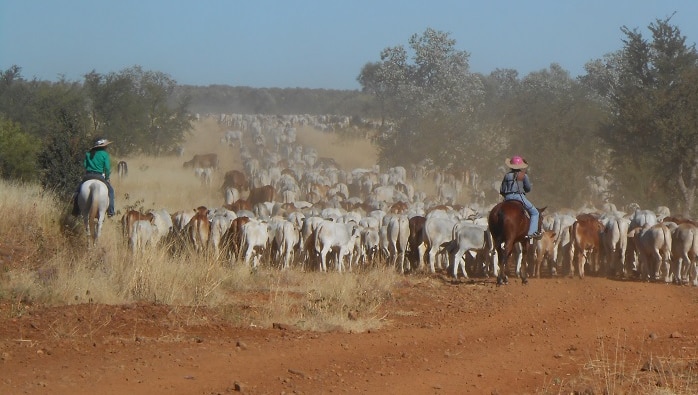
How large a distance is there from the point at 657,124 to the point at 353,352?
23931mm

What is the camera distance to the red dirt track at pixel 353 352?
9.20m

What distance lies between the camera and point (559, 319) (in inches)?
529

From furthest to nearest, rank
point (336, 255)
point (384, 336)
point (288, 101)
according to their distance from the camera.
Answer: point (288, 101) → point (336, 255) → point (384, 336)

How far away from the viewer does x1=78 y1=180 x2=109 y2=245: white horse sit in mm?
16422

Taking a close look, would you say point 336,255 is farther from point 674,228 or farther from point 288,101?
point 288,101

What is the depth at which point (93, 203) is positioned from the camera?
645 inches

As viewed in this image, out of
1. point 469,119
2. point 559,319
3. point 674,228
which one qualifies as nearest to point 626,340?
point 559,319

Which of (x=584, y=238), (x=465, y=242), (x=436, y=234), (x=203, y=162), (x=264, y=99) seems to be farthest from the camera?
(x=264, y=99)

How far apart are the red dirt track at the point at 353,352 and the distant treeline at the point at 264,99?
10836cm

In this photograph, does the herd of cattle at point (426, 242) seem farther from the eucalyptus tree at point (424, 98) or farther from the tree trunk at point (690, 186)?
the eucalyptus tree at point (424, 98)

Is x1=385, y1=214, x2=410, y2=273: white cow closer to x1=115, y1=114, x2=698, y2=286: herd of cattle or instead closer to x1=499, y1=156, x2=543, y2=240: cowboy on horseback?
x1=115, y1=114, x2=698, y2=286: herd of cattle

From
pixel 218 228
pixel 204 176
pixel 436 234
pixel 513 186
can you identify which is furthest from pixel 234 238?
pixel 204 176

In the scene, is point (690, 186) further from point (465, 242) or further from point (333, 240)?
point (333, 240)

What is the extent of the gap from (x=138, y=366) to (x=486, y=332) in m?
4.60
